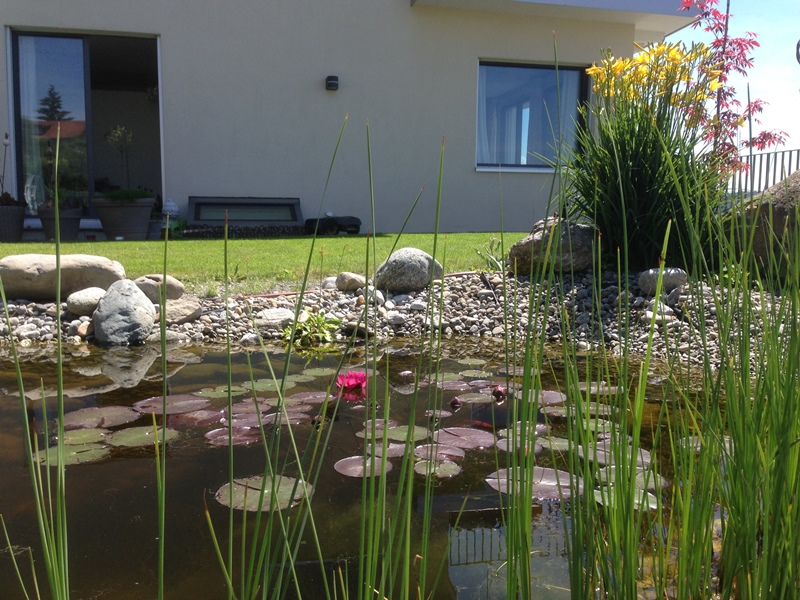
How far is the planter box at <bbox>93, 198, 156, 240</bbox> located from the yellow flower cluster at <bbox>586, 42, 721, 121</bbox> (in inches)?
199

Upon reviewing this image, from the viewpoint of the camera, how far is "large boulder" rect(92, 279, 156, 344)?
3.30 meters

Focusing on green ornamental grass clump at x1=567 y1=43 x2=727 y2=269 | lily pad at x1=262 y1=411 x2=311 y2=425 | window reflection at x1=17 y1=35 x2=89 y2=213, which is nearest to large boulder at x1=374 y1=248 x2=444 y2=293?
green ornamental grass clump at x1=567 y1=43 x2=727 y2=269

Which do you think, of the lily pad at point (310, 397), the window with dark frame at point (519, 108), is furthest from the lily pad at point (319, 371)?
the window with dark frame at point (519, 108)

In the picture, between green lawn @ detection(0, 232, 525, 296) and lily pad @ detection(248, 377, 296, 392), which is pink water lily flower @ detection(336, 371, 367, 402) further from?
green lawn @ detection(0, 232, 525, 296)

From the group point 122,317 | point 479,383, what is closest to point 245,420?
point 479,383

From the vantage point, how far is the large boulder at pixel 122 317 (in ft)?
10.8

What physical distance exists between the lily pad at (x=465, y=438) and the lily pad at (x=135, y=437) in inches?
28.8

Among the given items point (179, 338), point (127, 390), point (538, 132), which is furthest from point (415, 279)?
point (538, 132)

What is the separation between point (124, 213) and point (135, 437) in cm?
580

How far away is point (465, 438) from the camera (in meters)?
1.92

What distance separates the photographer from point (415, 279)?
4.04m

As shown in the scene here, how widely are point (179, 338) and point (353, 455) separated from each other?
1.90 metres

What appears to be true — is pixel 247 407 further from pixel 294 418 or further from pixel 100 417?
pixel 100 417

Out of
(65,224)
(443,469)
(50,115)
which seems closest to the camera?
(443,469)
